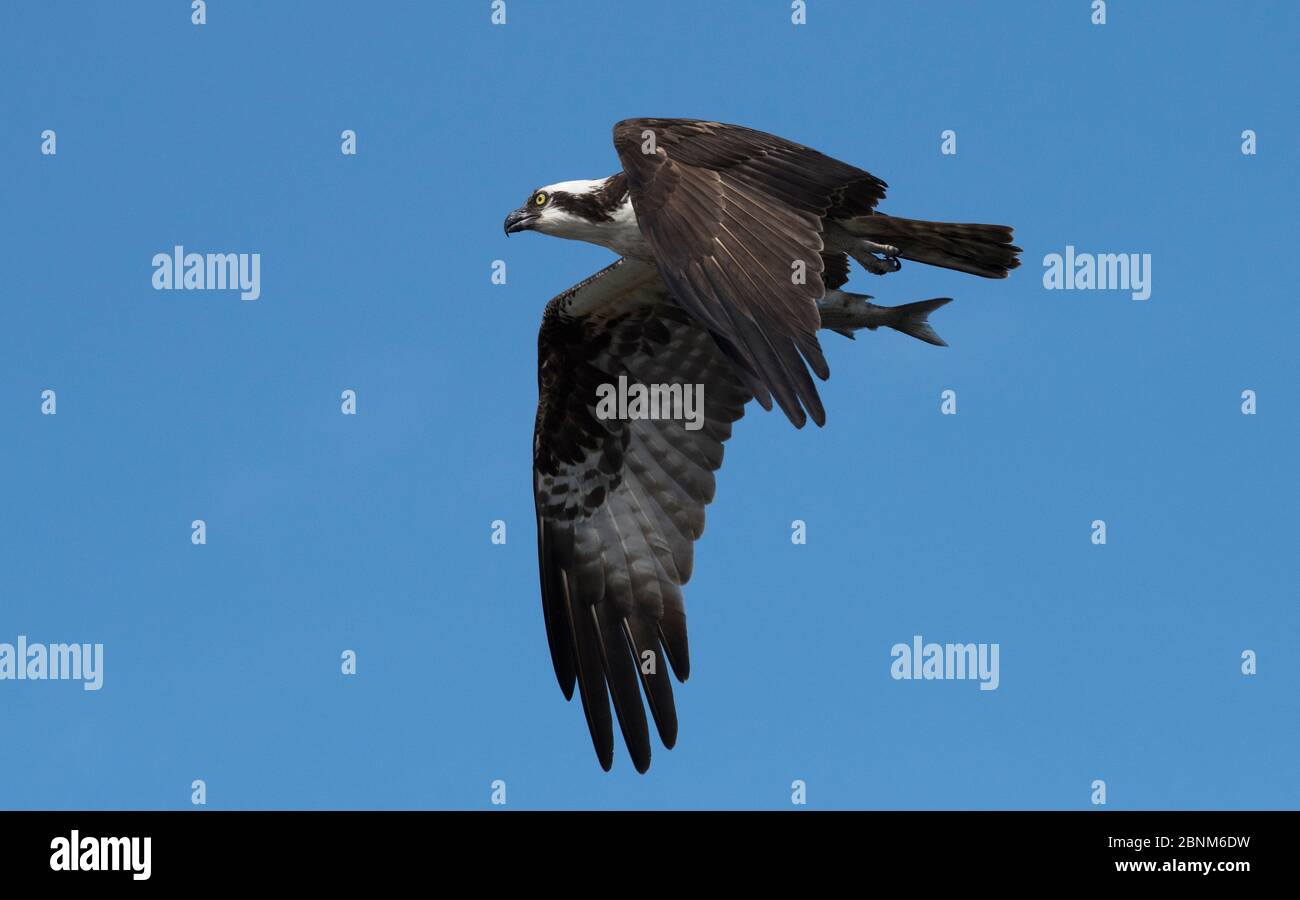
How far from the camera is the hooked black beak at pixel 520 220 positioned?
45.9 feet

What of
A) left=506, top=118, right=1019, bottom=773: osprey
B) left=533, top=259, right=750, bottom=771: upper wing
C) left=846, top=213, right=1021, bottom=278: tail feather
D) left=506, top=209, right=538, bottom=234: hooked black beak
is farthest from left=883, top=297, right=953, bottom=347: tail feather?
left=506, top=209, right=538, bottom=234: hooked black beak

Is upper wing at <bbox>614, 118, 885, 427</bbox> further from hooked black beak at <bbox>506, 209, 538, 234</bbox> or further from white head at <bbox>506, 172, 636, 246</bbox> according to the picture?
hooked black beak at <bbox>506, 209, 538, 234</bbox>

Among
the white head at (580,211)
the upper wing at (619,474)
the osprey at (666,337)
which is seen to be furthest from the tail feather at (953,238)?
the upper wing at (619,474)

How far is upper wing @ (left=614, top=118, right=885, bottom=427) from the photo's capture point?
11.1 m

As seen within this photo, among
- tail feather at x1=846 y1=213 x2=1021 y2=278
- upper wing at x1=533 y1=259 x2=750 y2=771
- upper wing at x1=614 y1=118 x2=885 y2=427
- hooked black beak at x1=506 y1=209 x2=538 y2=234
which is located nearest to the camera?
upper wing at x1=614 y1=118 x2=885 y2=427

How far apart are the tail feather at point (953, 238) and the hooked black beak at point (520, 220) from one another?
229 centimetres

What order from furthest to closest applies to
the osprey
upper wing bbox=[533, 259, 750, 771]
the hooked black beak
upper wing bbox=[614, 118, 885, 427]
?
upper wing bbox=[533, 259, 750, 771] → the hooked black beak → the osprey → upper wing bbox=[614, 118, 885, 427]

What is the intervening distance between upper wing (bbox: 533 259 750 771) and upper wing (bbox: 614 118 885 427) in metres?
2.57

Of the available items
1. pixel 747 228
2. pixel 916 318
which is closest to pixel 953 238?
pixel 916 318

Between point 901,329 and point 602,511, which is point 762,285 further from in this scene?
point 602,511

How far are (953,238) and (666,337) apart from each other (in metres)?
3.08

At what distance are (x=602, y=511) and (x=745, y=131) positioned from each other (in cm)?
414

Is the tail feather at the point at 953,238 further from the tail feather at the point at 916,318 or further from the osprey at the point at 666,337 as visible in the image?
the tail feather at the point at 916,318

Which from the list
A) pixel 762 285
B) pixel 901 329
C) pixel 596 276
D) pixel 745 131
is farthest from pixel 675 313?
pixel 762 285
